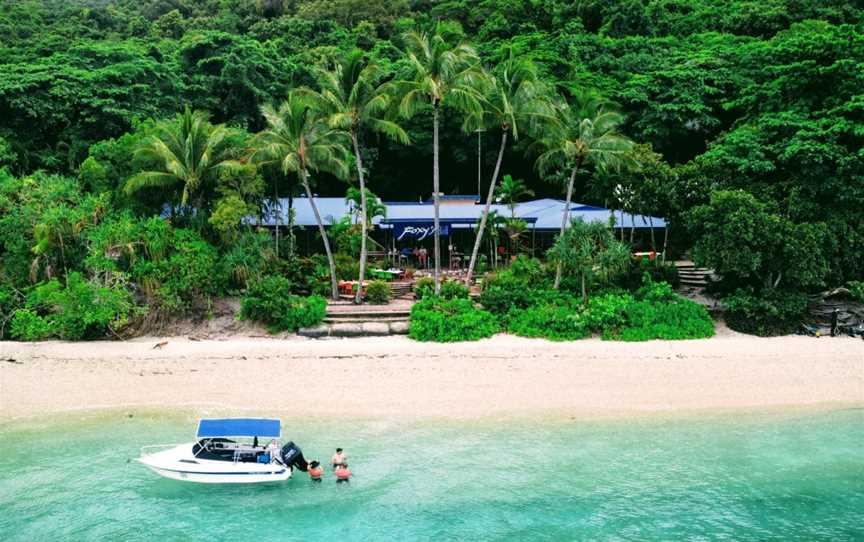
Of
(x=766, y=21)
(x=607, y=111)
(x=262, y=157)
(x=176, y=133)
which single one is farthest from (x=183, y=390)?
(x=766, y=21)

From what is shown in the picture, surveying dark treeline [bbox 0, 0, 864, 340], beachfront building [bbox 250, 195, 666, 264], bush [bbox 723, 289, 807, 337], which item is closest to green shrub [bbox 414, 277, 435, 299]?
beachfront building [bbox 250, 195, 666, 264]

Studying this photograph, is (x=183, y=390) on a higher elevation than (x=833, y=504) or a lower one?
higher

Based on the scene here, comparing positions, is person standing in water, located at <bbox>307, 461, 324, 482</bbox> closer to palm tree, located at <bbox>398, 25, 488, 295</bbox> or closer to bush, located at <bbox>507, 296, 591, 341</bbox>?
bush, located at <bbox>507, 296, 591, 341</bbox>

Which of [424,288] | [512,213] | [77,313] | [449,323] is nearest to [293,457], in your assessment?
[449,323]

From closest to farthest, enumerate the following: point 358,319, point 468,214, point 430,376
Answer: point 430,376
point 358,319
point 468,214

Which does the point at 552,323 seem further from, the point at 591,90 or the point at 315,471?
the point at 591,90

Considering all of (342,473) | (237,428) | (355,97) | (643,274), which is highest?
(355,97)

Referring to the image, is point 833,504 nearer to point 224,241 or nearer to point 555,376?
point 555,376
